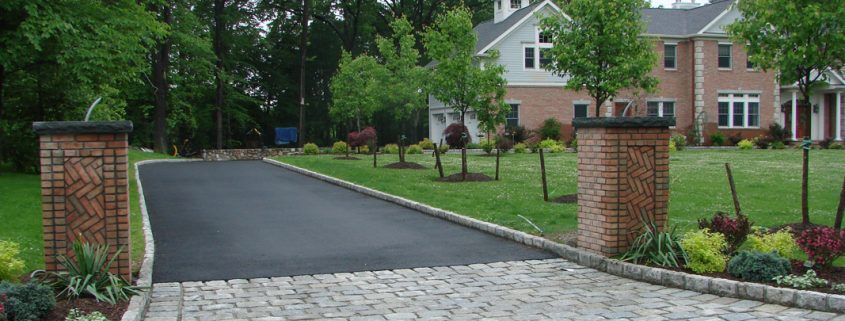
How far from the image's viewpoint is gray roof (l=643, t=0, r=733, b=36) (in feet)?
128

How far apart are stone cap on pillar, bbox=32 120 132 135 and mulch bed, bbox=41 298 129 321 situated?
161 centimetres

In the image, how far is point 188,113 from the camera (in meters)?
43.6

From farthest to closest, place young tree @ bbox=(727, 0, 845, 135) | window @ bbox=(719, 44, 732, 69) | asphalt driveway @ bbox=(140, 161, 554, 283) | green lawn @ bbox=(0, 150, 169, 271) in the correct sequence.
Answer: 1. window @ bbox=(719, 44, 732, 69)
2. young tree @ bbox=(727, 0, 845, 135)
3. green lawn @ bbox=(0, 150, 169, 271)
4. asphalt driveway @ bbox=(140, 161, 554, 283)

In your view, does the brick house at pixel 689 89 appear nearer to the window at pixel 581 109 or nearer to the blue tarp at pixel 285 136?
the window at pixel 581 109

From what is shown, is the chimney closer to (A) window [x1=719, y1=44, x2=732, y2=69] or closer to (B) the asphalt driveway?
(A) window [x1=719, y1=44, x2=732, y2=69]

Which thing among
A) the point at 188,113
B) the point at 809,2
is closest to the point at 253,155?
the point at 188,113

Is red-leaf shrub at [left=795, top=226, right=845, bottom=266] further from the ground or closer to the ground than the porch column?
closer to the ground

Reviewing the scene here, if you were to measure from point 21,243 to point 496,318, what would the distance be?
6.49 metres

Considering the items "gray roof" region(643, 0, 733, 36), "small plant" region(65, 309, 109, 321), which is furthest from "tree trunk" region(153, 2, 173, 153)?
"small plant" region(65, 309, 109, 321)

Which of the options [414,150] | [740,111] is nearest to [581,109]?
[740,111]

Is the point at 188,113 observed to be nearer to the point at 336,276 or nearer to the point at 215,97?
the point at 215,97

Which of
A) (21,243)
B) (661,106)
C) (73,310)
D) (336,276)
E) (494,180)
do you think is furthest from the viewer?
(661,106)

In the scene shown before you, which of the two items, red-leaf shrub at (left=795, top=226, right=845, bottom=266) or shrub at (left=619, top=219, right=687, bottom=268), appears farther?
shrub at (left=619, top=219, right=687, bottom=268)

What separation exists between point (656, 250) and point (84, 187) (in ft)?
19.6
